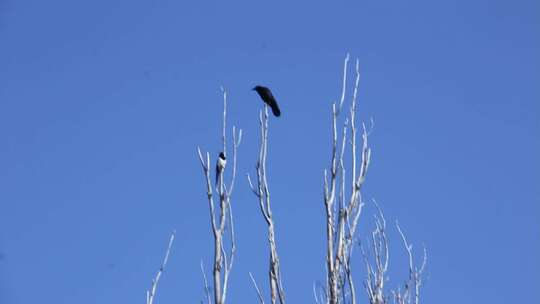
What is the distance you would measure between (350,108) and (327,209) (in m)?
0.58

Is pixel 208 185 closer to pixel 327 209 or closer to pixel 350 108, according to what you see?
pixel 327 209

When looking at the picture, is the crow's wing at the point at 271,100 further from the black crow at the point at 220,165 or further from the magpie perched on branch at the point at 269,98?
the black crow at the point at 220,165

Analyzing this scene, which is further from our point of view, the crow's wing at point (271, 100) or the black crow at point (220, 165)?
the crow's wing at point (271, 100)

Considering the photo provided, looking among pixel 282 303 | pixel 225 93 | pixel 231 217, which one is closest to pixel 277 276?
pixel 282 303

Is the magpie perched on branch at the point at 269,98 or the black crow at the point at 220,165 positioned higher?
the magpie perched on branch at the point at 269,98

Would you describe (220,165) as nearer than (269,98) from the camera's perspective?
Yes

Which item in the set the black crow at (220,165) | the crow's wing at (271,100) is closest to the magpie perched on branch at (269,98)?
the crow's wing at (271,100)

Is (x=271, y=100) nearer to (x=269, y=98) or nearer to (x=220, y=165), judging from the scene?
(x=269, y=98)

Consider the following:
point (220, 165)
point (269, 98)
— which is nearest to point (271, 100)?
point (269, 98)

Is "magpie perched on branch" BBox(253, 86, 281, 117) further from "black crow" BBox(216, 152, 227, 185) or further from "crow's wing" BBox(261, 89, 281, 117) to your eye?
"black crow" BBox(216, 152, 227, 185)

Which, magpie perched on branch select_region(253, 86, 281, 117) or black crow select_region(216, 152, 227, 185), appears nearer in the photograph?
black crow select_region(216, 152, 227, 185)

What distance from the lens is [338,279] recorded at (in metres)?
3.37

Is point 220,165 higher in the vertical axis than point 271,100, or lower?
lower

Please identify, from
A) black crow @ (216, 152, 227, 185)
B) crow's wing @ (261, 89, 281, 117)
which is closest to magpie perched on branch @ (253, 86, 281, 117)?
crow's wing @ (261, 89, 281, 117)
